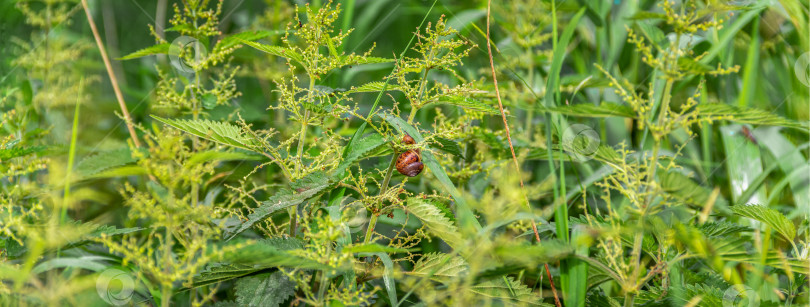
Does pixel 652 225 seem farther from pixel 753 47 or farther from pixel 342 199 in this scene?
pixel 753 47

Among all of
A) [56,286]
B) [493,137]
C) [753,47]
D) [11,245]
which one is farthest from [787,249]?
[11,245]

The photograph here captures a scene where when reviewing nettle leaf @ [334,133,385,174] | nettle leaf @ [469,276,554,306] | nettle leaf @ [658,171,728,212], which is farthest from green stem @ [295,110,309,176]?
nettle leaf @ [658,171,728,212]

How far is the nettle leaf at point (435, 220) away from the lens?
3.61 feet

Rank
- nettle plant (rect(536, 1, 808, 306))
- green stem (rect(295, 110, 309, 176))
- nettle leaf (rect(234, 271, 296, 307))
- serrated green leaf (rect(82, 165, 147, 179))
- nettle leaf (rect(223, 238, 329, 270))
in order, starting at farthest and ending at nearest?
1. serrated green leaf (rect(82, 165, 147, 179))
2. green stem (rect(295, 110, 309, 176))
3. nettle leaf (rect(234, 271, 296, 307))
4. nettle plant (rect(536, 1, 808, 306))
5. nettle leaf (rect(223, 238, 329, 270))

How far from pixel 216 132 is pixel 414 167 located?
390mm

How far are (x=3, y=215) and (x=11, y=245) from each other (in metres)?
0.07

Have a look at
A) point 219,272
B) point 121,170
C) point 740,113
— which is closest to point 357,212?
point 219,272

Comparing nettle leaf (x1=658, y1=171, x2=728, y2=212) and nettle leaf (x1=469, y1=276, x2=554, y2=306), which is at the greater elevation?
nettle leaf (x1=658, y1=171, x2=728, y2=212)

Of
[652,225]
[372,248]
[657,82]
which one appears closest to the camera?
[372,248]

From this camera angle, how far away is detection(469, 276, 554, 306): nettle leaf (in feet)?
3.72

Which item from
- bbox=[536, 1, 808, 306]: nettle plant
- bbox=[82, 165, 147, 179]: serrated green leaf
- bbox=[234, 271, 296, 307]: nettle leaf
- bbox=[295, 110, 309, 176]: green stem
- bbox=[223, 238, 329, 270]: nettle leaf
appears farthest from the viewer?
bbox=[82, 165, 147, 179]: serrated green leaf

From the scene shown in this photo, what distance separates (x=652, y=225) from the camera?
1.11m

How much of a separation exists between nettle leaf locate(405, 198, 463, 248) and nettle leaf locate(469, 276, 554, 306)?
0.35 ft

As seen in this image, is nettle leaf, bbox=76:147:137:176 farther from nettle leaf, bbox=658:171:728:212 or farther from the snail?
nettle leaf, bbox=658:171:728:212
